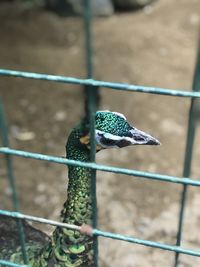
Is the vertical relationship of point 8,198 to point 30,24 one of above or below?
below

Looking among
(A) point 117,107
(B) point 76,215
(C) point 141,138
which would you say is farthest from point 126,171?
(A) point 117,107

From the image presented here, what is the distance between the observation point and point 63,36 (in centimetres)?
398

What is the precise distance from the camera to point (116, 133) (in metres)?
1.11

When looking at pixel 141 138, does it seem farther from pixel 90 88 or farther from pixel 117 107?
pixel 117 107

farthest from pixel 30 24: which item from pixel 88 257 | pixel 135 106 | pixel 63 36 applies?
pixel 88 257

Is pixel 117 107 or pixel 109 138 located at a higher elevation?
pixel 109 138

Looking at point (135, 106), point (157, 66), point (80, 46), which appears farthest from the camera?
point (80, 46)

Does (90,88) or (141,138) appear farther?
(141,138)

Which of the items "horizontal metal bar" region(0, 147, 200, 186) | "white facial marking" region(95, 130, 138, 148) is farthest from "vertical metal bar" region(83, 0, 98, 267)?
"white facial marking" region(95, 130, 138, 148)

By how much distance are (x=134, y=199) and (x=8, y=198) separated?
574 mm

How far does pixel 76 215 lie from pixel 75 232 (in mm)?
44

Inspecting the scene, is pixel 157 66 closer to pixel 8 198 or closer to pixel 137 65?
pixel 137 65

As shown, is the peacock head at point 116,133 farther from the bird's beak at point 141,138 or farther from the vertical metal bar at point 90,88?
the vertical metal bar at point 90,88

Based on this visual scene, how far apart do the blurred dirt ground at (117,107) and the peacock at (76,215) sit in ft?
2.35
